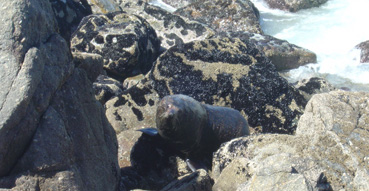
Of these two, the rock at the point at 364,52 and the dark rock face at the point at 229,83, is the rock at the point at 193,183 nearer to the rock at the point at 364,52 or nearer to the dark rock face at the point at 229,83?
the dark rock face at the point at 229,83

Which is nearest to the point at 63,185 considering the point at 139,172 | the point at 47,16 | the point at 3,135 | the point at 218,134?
the point at 3,135

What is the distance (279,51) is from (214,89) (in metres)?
4.24

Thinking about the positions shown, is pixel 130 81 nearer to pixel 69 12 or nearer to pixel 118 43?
pixel 118 43

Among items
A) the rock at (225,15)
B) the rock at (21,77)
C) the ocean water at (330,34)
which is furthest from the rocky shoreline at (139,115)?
the rock at (225,15)

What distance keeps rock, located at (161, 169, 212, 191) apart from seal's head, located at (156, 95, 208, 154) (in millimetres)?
662

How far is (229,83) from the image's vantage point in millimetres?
6320

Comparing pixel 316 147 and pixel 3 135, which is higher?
pixel 3 135

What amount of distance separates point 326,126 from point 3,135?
2.82m

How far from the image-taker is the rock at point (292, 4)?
634 inches

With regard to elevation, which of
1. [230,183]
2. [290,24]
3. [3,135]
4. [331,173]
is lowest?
[290,24]

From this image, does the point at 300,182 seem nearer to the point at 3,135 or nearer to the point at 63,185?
the point at 63,185

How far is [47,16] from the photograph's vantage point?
136 inches

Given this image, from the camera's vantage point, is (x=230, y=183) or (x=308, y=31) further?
(x=308, y=31)

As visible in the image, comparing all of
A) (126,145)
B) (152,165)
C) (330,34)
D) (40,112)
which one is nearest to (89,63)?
(40,112)
